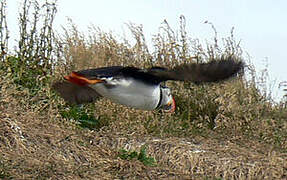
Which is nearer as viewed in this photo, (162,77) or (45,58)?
(162,77)

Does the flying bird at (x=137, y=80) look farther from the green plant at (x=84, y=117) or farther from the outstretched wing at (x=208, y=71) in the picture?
the green plant at (x=84, y=117)

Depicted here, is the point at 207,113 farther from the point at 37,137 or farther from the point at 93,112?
the point at 37,137

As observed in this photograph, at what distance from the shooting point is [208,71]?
5176 millimetres

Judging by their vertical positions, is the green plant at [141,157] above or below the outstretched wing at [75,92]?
below

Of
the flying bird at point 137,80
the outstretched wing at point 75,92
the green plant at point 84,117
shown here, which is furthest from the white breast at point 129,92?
the green plant at point 84,117

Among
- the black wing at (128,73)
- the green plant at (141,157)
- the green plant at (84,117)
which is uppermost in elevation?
the black wing at (128,73)

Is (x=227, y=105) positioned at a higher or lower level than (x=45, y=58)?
lower

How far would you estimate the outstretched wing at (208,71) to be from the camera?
5.13 metres

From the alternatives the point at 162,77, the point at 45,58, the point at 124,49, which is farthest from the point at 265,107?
the point at 162,77

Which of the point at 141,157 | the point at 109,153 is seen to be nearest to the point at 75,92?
the point at 109,153

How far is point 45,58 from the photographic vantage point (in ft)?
28.3

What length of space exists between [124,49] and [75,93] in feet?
11.1

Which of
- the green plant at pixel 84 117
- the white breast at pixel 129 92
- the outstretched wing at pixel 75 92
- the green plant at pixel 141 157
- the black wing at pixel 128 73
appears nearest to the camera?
the black wing at pixel 128 73

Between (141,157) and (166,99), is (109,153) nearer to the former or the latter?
(141,157)
